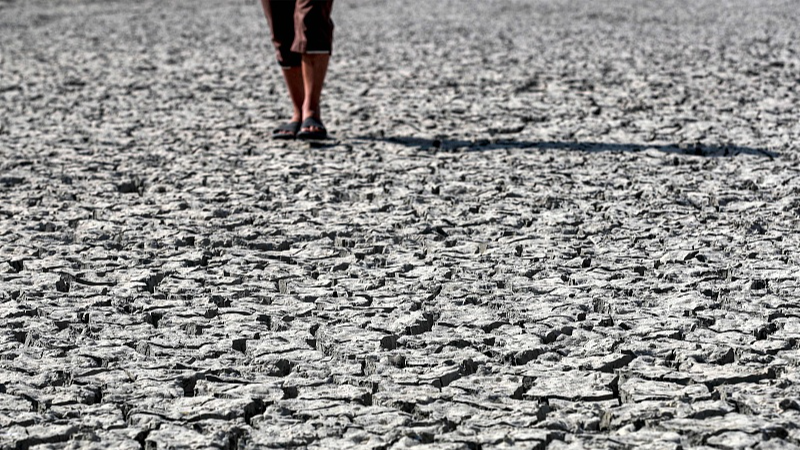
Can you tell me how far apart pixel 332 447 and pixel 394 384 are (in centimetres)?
33

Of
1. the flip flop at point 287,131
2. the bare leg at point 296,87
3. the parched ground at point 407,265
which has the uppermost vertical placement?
the bare leg at point 296,87

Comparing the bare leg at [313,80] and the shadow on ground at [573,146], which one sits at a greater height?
the bare leg at [313,80]

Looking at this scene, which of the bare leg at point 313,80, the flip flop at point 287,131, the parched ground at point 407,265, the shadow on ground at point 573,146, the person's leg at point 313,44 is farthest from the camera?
the flip flop at point 287,131

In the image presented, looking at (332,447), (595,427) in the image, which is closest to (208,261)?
(332,447)

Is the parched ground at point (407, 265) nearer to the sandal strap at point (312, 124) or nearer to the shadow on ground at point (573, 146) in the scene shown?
the shadow on ground at point (573, 146)

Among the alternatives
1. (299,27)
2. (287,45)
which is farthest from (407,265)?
(287,45)

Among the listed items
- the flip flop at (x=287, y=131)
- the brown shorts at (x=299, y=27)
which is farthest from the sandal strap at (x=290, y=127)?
the brown shorts at (x=299, y=27)

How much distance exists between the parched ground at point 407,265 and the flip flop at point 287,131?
6 cm

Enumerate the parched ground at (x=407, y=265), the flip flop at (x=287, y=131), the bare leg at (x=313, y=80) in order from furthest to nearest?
the flip flop at (x=287, y=131), the bare leg at (x=313, y=80), the parched ground at (x=407, y=265)

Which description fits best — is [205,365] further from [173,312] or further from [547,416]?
[547,416]

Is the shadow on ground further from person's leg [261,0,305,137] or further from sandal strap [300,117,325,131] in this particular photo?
person's leg [261,0,305,137]

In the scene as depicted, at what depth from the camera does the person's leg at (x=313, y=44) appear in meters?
4.70

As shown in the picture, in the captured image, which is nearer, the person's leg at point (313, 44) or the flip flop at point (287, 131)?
the person's leg at point (313, 44)

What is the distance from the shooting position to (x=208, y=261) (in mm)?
A: 3238
